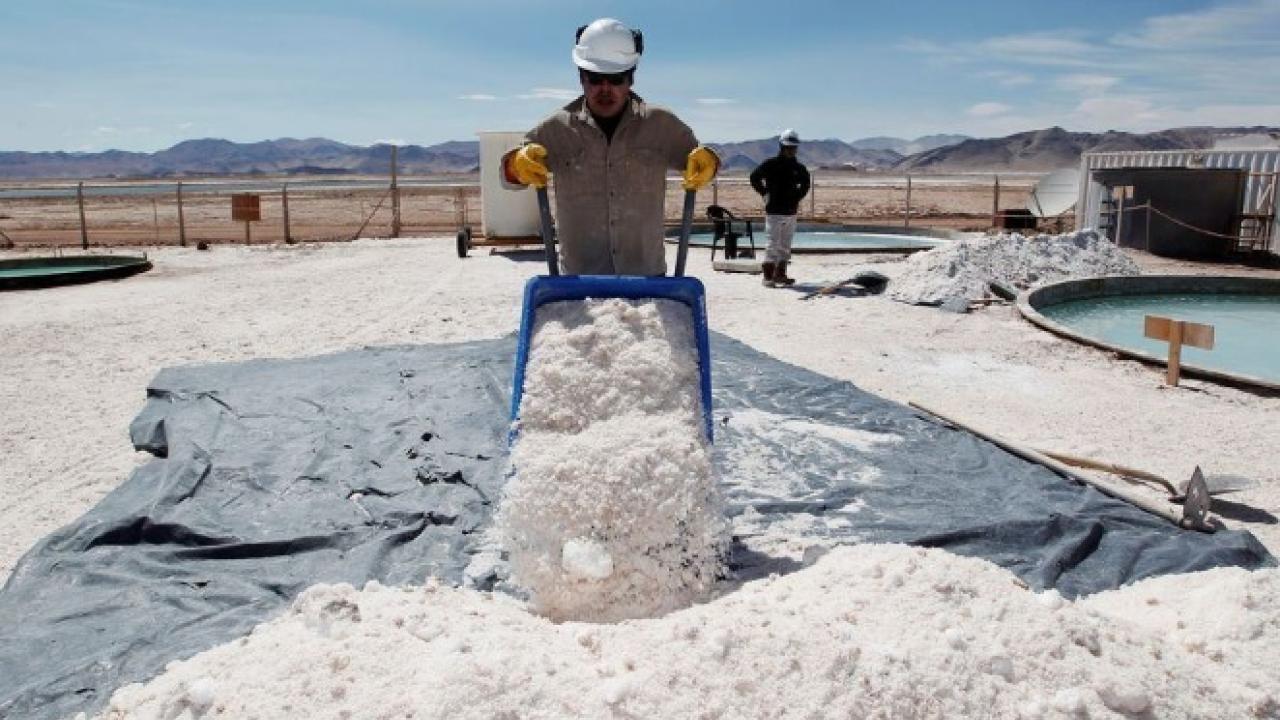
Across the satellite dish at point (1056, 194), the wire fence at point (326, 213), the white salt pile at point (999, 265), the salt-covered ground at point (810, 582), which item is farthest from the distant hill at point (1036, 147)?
the salt-covered ground at point (810, 582)

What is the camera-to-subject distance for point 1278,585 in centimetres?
282

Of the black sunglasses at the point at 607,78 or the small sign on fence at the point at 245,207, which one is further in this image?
the small sign on fence at the point at 245,207

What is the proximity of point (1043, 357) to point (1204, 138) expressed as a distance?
138 m

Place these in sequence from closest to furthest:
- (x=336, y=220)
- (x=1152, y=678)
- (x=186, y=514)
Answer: (x=1152, y=678) < (x=186, y=514) < (x=336, y=220)

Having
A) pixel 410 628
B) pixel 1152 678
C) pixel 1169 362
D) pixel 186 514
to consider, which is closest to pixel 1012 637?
pixel 1152 678

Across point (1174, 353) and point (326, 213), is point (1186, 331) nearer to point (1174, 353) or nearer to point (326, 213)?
point (1174, 353)

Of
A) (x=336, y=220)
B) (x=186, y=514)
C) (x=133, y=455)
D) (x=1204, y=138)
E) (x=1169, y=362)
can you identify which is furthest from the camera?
(x=1204, y=138)

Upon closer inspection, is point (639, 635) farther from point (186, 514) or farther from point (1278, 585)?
point (186, 514)

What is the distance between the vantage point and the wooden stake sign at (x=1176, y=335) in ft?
19.4

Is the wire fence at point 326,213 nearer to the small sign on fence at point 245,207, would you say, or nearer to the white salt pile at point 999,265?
the small sign on fence at point 245,207

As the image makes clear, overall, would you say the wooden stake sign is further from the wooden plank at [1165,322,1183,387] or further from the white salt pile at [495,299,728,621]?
the white salt pile at [495,299,728,621]

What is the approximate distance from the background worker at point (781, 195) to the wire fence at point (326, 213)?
7665 mm

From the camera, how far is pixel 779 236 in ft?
33.9

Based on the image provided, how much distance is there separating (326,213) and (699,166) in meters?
27.7
